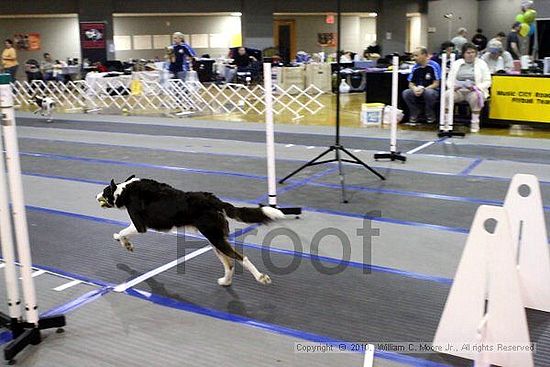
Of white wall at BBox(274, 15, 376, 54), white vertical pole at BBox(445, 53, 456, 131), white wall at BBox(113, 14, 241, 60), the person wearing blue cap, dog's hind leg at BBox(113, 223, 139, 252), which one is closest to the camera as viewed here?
dog's hind leg at BBox(113, 223, 139, 252)

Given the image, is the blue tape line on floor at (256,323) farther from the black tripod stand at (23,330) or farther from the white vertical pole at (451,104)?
the white vertical pole at (451,104)

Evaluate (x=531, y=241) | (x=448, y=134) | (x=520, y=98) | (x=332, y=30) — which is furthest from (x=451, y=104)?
(x=332, y=30)

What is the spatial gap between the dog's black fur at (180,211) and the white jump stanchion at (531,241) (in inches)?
59.5

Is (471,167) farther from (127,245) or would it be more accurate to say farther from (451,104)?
(127,245)

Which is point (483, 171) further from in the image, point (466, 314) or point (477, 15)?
point (477, 15)

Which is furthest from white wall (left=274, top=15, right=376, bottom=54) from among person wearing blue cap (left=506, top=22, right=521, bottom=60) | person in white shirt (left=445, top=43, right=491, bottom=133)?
person in white shirt (left=445, top=43, right=491, bottom=133)

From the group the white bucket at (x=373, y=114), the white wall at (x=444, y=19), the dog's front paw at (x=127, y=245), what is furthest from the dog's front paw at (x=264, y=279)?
the white wall at (x=444, y=19)

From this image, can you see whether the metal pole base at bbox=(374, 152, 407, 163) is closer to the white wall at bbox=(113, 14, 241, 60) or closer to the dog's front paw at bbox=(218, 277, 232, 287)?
the dog's front paw at bbox=(218, 277, 232, 287)

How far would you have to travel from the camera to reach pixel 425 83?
10.5 m

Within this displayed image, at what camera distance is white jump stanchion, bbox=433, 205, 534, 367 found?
273 cm

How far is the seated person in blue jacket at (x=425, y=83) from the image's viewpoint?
1038 cm

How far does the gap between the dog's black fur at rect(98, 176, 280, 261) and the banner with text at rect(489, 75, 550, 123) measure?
753 centimetres

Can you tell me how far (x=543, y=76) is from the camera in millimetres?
9734

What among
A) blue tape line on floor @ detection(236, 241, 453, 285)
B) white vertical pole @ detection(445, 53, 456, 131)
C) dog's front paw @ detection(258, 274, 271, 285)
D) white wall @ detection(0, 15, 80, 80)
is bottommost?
blue tape line on floor @ detection(236, 241, 453, 285)
